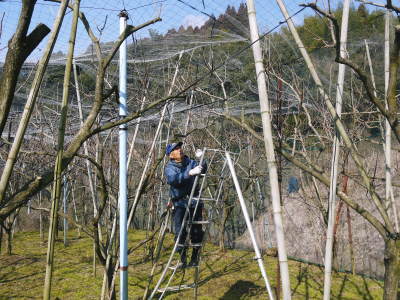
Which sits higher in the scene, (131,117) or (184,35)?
(184,35)

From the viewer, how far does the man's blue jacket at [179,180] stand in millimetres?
4453

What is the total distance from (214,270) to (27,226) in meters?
7.39

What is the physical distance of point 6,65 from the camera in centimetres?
179

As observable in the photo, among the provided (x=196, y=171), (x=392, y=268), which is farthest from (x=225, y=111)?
(x=392, y=268)

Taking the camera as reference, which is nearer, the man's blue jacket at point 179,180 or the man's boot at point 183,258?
the man's blue jacket at point 179,180

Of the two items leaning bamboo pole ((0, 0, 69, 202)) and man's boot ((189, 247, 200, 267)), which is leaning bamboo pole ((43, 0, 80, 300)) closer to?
leaning bamboo pole ((0, 0, 69, 202))

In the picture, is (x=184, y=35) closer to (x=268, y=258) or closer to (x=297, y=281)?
(x=297, y=281)

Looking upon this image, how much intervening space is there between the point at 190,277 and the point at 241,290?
913mm

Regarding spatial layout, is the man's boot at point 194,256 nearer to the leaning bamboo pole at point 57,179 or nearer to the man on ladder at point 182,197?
the man on ladder at point 182,197

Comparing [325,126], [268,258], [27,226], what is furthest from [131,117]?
[27,226]

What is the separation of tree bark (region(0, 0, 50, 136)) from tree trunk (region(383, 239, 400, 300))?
2.61 m

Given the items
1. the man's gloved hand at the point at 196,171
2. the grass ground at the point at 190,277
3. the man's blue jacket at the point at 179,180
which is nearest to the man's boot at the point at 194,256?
the man's blue jacket at the point at 179,180

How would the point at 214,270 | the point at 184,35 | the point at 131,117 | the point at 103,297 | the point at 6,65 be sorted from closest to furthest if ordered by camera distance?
the point at 6,65
the point at 131,117
the point at 103,297
the point at 184,35
the point at 214,270

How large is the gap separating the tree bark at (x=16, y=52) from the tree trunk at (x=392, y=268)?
103 inches
